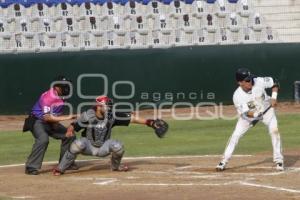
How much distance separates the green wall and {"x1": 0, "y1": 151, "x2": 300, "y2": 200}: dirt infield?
33.8 feet

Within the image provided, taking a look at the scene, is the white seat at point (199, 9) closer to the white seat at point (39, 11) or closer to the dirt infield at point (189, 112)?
the dirt infield at point (189, 112)

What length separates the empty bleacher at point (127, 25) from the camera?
82.1 feet

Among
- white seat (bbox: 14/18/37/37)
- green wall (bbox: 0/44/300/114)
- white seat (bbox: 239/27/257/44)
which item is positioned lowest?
green wall (bbox: 0/44/300/114)

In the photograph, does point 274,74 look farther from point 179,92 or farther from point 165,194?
point 165,194

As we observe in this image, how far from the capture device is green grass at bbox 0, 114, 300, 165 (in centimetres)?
1482

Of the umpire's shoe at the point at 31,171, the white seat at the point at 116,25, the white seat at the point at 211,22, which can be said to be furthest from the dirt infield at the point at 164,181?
the white seat at the point at 211,22

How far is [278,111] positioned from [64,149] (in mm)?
12884

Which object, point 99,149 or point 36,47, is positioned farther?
point 36,47

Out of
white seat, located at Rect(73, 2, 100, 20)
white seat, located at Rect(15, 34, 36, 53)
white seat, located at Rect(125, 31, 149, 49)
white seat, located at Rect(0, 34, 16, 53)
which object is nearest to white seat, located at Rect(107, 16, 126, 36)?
white seat, located at Rect(125, 31, 149, 49)

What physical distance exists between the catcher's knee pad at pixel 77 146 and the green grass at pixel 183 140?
2.86m

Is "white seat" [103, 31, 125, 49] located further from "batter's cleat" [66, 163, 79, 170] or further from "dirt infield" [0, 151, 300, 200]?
"batter's cleat" [66, 163, 79, 170]

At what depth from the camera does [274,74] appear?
82.7 ft

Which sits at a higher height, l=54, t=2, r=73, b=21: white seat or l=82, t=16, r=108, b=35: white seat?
l=54, t=2, r=73, b=21: white seat

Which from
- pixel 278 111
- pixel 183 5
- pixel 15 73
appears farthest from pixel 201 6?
pixel 15 73
